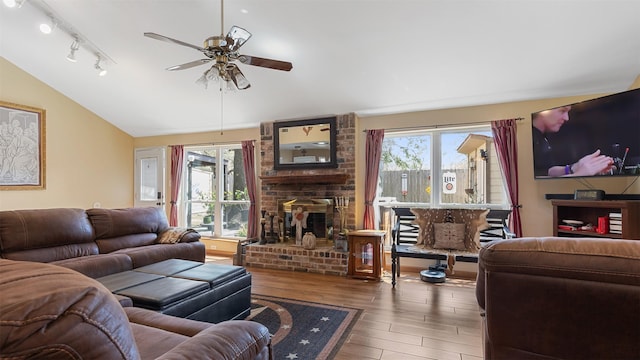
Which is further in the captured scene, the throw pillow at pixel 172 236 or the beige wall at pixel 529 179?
the throw pillow at pixel 172 236

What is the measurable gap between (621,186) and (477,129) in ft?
5.39

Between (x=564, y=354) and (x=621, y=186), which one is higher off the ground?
(x=621, y=186)

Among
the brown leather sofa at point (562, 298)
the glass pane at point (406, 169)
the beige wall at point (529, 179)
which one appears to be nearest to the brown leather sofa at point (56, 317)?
the brown leather sofa at point (562, 298)

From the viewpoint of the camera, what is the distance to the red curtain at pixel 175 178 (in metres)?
5.96

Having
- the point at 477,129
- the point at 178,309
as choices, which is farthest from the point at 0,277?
the point at 477,129

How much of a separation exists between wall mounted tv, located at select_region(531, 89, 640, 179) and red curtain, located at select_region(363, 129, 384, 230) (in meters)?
1.89

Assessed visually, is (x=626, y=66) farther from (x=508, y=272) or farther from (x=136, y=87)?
(x=136, y=87)

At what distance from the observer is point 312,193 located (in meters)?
A: 4.76

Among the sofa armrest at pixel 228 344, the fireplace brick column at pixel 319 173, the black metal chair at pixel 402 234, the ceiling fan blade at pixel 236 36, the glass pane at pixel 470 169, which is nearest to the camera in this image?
the sofa armrest at pixel 228 344

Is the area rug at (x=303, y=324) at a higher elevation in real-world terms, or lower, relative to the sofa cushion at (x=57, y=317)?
lower

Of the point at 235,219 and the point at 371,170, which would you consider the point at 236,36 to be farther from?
the point at 235,219

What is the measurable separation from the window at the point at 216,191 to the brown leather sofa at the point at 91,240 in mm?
1556

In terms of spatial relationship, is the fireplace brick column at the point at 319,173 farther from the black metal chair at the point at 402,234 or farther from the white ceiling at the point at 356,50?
the black metal chair at the point at 402,234

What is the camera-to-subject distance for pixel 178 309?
2.02m
